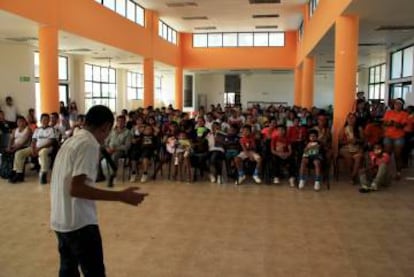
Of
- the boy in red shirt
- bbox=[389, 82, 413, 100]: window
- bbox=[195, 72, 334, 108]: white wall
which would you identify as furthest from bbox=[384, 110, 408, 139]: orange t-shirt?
bbox=[195, 72, 334, 108]: white wall

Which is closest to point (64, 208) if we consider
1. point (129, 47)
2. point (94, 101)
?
point (129, 47)

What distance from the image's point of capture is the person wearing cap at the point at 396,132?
832cm

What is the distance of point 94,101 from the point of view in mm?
20812

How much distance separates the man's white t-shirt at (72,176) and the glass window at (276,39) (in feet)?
71.7

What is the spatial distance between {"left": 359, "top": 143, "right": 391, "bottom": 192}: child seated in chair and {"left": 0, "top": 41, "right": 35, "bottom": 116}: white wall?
1047 centimetres

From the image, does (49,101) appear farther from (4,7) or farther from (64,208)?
(64,208)

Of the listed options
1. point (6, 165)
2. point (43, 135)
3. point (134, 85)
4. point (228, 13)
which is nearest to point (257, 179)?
point (43, 135)

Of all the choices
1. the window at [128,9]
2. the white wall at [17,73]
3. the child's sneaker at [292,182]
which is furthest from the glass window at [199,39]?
the child's sneaker at [292,182]

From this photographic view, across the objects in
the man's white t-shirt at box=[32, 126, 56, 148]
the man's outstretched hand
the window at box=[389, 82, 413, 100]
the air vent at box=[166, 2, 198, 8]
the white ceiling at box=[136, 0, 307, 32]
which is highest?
the white ceiling at box=[136, 0, 307, 32]

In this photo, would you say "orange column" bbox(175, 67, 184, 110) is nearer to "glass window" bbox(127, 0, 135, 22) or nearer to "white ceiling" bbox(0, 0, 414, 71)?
"white ceiling" bbox(0, 0, 414, 71)

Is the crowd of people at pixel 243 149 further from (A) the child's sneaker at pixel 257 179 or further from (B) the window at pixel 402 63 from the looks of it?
(B) the window at pixel 402 63

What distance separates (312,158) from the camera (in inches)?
293

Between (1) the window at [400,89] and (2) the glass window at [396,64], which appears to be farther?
(2) the glass window at [396,64]

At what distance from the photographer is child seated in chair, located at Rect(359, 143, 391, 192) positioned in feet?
23.9
